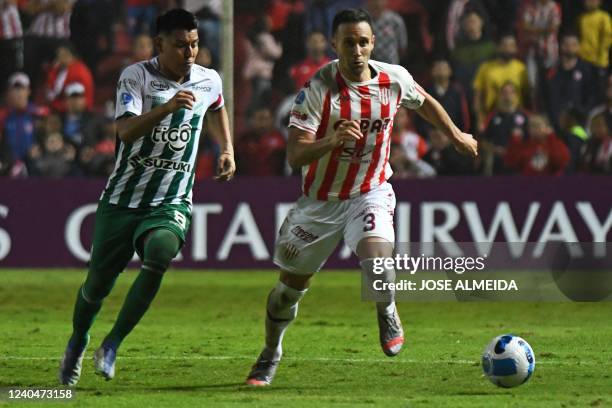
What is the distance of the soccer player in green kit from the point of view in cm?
721

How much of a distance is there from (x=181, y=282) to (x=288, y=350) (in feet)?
18.7

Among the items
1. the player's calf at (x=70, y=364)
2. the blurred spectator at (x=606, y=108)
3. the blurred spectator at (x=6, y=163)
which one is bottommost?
the blurred spectator at (x=6, y=163)

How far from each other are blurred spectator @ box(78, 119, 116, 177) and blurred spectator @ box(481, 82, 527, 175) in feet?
15.0

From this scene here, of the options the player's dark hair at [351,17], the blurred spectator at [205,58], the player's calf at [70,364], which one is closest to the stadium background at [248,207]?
the blurred spectator at [205,58]

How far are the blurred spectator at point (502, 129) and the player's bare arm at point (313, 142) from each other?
8.93 m

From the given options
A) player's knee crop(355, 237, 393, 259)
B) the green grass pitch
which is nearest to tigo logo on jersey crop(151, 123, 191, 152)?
player's knee crop(355, 237, 393, 259)

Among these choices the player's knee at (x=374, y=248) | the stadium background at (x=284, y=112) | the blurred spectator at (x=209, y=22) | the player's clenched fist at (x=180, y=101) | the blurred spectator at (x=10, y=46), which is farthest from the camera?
the blurred spectator at (x=10, y=46)

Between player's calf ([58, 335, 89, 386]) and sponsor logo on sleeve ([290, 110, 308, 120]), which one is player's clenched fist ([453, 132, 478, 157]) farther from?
player's calf ([58, 335, 89, 386])

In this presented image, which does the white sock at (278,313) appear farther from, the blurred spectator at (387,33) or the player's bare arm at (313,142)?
the blurred spectator at (387,33)

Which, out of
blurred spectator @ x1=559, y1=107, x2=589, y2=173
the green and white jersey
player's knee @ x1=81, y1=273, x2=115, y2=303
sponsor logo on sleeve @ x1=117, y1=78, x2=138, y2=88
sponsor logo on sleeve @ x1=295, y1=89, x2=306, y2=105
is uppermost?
sponsor logo on sleeve @ x1=117, y1=78, x2=138, y2=88

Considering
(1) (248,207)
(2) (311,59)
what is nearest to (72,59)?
(2) (311,59)

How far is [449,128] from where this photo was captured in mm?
7789

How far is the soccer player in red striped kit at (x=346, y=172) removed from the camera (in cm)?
737

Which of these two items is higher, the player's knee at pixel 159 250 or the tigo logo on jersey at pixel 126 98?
the tigo logo on jersey at pixel 126 98
